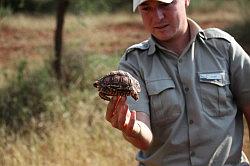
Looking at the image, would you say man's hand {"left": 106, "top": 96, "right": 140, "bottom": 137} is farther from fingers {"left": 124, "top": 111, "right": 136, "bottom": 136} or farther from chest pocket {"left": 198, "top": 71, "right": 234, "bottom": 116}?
chest pocket {"left": 198, "top": 71, "right": 234, "bottom": 116}

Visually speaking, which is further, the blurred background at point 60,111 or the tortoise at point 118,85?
the blurred background at point 60,111

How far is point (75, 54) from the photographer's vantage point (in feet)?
27.8

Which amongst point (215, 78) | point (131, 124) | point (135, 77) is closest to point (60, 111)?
point (135, 77)

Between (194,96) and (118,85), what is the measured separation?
15.6 inches

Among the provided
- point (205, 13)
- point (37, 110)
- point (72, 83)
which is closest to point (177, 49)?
point (37, 110)

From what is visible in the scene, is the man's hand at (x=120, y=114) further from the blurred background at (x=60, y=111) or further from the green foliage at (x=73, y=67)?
the green foliage at (x=73, y=67)

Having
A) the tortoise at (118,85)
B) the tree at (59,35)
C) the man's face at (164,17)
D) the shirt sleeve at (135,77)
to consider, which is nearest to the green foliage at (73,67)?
the tree at (59,35)

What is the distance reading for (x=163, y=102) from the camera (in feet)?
8.97

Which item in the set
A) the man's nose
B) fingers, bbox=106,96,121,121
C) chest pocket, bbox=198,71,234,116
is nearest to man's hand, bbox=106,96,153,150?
fingers, bbox=106,96,121,121

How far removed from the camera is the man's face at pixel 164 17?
2693 millimetres

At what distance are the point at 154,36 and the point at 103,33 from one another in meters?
14.4

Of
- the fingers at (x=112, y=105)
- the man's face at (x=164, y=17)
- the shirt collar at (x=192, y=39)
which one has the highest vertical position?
the man's face at (x=164, y=17)

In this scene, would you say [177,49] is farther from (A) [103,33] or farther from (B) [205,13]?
(B) [205,13]

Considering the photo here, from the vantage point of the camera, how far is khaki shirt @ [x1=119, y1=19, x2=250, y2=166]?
2727 mm
